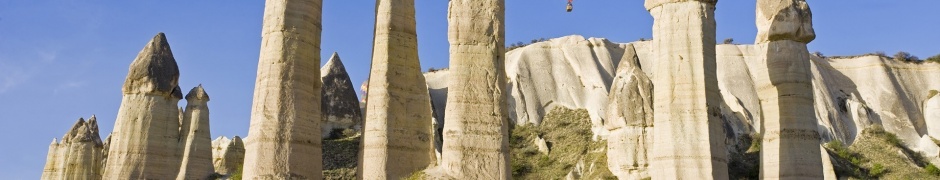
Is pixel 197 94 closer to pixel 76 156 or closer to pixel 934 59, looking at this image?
pixel 76 156

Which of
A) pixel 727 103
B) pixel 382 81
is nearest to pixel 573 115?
pixel 727 103

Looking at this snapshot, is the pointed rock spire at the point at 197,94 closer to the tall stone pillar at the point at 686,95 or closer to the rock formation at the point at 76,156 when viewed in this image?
the rock formation at the point at 76,156

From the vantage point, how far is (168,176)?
28906 millimetres

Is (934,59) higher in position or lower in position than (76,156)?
higher

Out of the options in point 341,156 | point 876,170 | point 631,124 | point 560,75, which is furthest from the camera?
point 560,75

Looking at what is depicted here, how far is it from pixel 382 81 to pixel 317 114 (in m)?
1.68

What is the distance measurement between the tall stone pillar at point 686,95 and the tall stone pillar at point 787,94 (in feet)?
15.4

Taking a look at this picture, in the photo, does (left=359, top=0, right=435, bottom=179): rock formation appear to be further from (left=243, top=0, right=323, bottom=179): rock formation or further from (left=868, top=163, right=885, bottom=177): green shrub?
(left=868, top=163, right=885, bottom=177): green shrub

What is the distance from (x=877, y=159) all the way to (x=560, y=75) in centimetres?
2414

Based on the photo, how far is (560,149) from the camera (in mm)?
52094

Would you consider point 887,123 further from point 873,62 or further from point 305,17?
point 305,17

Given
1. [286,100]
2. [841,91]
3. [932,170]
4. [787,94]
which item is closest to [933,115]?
[841,91]

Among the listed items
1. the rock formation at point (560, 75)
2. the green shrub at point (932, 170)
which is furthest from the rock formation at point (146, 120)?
the rock formation at point (560, 75)

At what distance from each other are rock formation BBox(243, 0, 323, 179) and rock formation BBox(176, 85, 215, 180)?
1341cm
